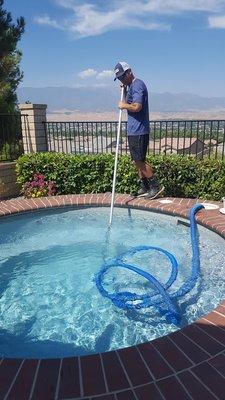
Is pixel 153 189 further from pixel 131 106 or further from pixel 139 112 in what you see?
pixel 131 106

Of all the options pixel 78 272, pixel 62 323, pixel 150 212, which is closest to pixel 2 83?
pixel 150 212

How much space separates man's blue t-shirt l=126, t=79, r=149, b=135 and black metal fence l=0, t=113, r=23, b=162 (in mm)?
3769

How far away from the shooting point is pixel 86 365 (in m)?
2.07

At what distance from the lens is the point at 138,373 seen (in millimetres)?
1982


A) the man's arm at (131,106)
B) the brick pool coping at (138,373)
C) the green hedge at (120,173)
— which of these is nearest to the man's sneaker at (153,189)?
the green hedge at (120,173)

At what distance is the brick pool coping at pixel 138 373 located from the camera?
1.85 metres

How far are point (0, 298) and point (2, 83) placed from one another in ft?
27.1

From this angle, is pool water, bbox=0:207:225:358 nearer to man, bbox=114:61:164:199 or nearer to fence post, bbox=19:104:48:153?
man, bbox=114:61:164:199

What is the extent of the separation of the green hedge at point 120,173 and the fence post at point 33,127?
107 centimetres

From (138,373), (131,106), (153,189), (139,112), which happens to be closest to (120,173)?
(153,189)

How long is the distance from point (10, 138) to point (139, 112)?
4237 mm

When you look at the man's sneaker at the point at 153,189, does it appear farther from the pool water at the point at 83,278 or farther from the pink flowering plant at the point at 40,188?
the pink flowering plant at the point at 40,188

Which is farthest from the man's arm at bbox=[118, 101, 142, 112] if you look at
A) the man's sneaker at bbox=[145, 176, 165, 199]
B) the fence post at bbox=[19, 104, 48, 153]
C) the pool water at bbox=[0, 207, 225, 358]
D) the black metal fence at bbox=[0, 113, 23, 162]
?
the black metal fence at bbox=[0, 113, 23, 162]

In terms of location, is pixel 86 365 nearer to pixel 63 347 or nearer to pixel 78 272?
pixel 63 347
